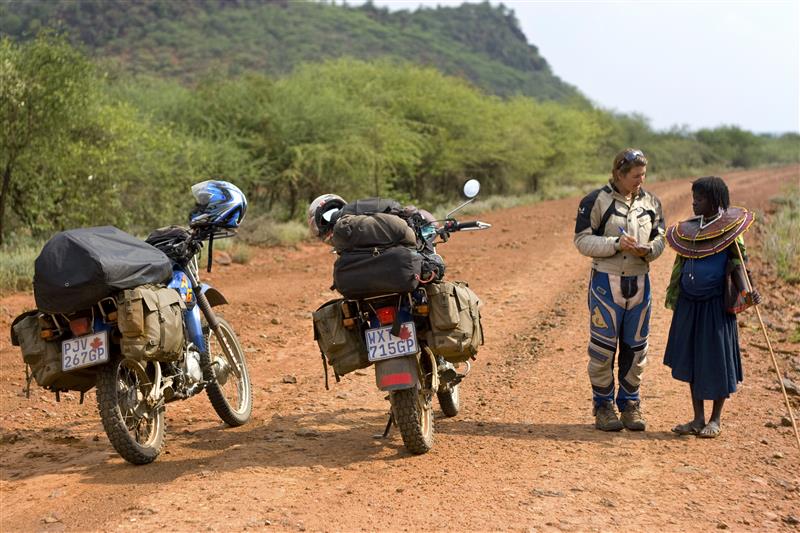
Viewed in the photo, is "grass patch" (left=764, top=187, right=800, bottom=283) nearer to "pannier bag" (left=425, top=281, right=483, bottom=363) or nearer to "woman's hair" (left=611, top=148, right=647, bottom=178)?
"woman's hair" (left=611, top=148, right=647, bottom=178)

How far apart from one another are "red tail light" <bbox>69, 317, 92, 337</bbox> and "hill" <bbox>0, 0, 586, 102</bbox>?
163ft

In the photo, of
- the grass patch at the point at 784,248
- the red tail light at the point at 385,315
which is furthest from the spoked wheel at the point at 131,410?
the grass patch at the point at 784,248

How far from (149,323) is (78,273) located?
0.50 m

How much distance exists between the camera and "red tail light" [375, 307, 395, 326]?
553 cm

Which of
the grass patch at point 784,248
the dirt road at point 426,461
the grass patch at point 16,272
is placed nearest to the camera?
the dirt road at point 426,461

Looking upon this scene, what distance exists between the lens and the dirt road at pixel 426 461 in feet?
14.9

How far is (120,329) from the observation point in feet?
17.0

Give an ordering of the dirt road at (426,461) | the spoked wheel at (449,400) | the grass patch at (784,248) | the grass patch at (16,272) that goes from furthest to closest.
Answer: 1. the grass patch at (784,248)
2. the grass patch at (16,272)
3. the spoked wheel at (449,400)
4. the dirt road at (426,461)

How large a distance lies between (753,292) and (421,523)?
116 inches

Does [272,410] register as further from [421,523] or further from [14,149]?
[14,149]

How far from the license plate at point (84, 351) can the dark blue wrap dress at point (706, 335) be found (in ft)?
12.7

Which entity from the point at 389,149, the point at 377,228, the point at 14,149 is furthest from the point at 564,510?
the point at 389,149

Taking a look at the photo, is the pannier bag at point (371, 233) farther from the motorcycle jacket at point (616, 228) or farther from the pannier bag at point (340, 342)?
the motorcycle jacket at point (616, 228)

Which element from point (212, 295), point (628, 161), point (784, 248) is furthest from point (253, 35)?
point (628, 161)
